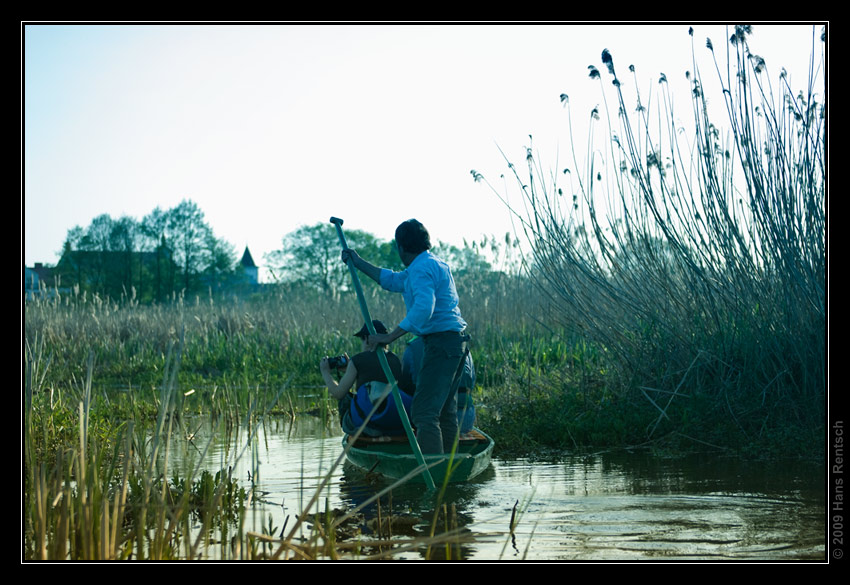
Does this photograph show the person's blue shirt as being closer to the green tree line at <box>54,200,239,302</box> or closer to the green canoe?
the green canoe

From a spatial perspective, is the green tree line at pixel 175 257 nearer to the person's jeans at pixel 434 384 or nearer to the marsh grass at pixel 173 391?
the marsh grass at pixel 173 391

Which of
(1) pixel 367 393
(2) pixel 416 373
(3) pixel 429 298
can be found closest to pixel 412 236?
(3) pixel 429 298

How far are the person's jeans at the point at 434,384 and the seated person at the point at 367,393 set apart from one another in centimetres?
43

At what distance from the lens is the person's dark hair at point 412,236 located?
6766 mm

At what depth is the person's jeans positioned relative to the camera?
6.72 m

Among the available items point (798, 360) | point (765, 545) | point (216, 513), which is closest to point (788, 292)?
point (798, 360)

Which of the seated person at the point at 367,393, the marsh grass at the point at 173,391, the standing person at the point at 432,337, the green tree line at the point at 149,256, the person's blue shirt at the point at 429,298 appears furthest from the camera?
the green tree line at the point at 149,256

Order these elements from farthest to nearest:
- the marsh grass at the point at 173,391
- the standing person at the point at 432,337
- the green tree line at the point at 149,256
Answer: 1. the green tree line at the point at 149,256
2. the standing person at the point at 432,337
3. the marsh grass at the point at 173,391

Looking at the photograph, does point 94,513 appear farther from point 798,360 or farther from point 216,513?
point 798,360

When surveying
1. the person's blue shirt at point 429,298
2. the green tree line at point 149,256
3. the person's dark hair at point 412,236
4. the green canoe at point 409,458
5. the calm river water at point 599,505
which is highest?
the green tree line at point 149,256

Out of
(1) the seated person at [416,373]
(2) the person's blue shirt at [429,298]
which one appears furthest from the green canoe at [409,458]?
(2) the person's blue shirt at [429,298]

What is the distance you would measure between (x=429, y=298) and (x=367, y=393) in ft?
4.17

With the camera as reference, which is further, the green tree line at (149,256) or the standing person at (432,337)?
the green tree line at (149,256)

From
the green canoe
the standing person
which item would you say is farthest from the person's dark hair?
the green canoe
